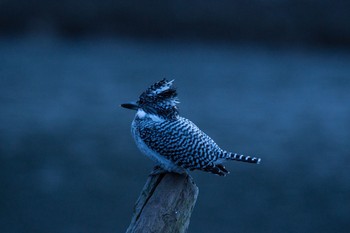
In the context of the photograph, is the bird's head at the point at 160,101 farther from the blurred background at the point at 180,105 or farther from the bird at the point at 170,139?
the blurred background at the point at 180,105

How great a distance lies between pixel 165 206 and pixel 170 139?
4.50 feet

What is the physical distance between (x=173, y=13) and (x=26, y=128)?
925 cm

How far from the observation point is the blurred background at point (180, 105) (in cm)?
801

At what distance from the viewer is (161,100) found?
4559 mm

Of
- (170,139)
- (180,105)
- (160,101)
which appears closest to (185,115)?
(180,105)

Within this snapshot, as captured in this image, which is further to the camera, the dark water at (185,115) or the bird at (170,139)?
the dark water at (185,115)

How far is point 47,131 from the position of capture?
34.6 ft

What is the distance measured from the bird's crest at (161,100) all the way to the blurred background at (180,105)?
3183 mm

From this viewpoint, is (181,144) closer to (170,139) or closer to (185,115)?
(170,139)

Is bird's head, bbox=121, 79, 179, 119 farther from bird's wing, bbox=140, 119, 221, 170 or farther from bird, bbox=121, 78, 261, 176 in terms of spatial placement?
bird's wing, bbox=140, 119, 221, 170

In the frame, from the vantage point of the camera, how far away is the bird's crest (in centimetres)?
454

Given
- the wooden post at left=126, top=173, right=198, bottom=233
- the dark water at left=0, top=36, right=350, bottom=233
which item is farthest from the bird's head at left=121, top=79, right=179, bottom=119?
the dark water at left=0, top=36, right=350, bottom=233

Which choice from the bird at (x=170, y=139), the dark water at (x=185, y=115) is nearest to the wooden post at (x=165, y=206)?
the bird at (x=170, y=139)

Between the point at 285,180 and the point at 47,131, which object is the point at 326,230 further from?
the point at 47,131
